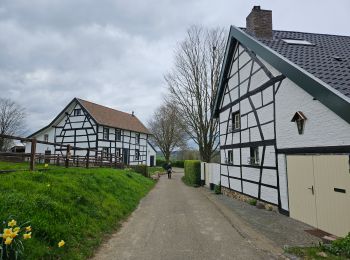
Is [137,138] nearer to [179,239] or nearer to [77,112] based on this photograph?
[77,112]

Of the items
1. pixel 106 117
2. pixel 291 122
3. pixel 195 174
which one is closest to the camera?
pixel 291 122

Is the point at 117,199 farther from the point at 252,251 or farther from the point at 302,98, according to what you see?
the point at 302,98

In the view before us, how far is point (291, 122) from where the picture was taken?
8938mm

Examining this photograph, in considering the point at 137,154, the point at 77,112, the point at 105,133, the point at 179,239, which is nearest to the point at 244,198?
the point at 179,239

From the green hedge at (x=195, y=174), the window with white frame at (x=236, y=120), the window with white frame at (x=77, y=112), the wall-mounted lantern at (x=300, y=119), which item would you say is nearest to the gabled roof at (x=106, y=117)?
the window with white frame at (x=77, y=112)

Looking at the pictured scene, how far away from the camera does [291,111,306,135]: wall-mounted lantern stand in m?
8.17

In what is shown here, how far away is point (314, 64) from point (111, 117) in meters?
27.6

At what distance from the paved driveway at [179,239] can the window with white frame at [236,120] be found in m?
5.67

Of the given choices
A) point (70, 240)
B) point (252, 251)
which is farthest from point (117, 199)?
point (252, 251)

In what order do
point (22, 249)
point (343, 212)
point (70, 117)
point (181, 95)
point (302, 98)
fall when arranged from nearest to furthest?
point (22, 249)
point (343, 212)
point (302, 98)
point (181, 95)
point (70, 117)

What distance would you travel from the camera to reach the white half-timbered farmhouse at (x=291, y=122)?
22.5 ft

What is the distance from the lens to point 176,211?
10.3m

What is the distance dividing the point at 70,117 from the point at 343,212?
1136 inches

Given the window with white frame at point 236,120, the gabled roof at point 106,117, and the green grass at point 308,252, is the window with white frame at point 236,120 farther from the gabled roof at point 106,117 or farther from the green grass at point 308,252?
the gabled roof at point 106,117
